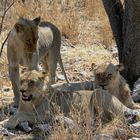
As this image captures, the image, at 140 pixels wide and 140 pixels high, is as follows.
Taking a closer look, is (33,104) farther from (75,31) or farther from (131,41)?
(75,31)

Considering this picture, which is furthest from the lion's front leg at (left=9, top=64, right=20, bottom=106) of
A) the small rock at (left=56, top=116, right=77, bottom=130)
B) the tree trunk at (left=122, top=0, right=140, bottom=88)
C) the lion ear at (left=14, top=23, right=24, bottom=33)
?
the tree trunk at (left=122, top=0, right=140, bottom=88)

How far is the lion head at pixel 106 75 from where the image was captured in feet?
24.6

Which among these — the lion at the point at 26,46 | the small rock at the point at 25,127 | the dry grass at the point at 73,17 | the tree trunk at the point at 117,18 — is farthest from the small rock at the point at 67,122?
A: the dry grass at the point at 73,17

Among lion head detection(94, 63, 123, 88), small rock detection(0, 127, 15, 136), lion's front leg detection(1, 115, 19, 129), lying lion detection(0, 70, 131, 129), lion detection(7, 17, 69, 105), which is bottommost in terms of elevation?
small rock detection(0, 127, 15, 136)

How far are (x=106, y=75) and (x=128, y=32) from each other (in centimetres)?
117

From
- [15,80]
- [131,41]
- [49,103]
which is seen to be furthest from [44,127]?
[131,41]

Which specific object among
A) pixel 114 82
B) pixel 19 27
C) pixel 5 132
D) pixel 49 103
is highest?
pixel 19 27

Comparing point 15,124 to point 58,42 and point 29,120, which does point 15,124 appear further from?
point 58,42

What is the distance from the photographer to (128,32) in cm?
846

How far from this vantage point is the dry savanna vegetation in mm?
9437

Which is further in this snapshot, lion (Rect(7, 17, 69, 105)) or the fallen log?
the fallen log

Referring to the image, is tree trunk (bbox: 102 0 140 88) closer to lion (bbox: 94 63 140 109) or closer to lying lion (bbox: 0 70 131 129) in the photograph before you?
lion (bbox: 94 63 140 109)

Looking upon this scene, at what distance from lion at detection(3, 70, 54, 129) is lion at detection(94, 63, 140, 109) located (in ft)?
3.03

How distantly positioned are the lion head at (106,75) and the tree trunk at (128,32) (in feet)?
2.88
